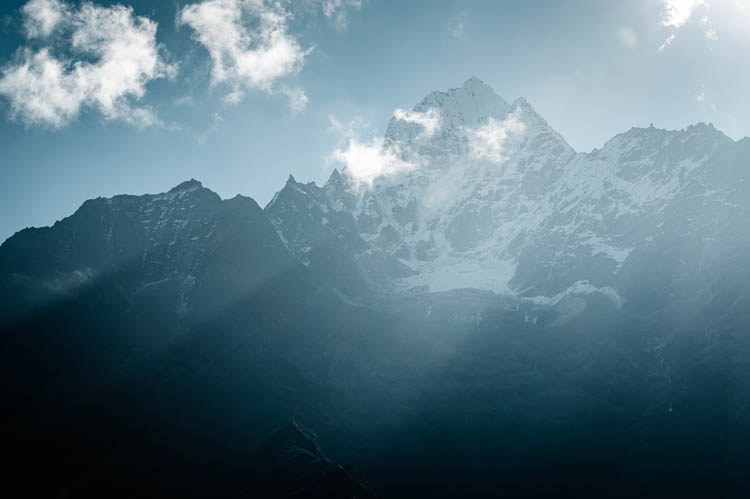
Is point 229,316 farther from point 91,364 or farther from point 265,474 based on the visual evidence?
point 265,474

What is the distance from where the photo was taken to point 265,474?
120 metres

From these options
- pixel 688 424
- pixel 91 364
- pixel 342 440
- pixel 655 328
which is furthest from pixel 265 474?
pixel 655 328

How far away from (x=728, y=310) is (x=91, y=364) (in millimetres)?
157640

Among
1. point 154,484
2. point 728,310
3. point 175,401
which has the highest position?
point 175,401

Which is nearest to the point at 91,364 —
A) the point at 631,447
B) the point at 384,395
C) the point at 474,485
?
the point at 384,395

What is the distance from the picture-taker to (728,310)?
167 metres

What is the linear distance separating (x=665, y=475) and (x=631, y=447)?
13022 millimetres

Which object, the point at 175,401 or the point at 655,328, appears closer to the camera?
the point at 175,401

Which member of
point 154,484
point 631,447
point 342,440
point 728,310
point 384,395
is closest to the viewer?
point 154,484

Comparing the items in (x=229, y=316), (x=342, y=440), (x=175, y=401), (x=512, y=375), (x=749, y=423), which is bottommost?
(x=749, y=423)

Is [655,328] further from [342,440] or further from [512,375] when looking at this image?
[342,440]

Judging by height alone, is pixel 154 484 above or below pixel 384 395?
above

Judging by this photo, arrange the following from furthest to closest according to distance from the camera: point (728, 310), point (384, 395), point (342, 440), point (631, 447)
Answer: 1. point (384, 395)
2. point (728, 310)
3. point (342, 440)
4. point (631, 447)

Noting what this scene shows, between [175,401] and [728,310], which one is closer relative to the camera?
[175,401]
